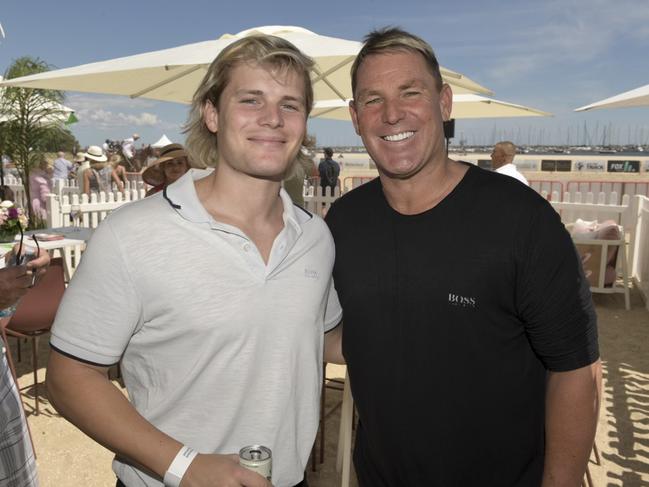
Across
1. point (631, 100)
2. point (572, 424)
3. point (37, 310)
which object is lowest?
point (37, 310)

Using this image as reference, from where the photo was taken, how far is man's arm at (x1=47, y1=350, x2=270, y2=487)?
1333mm

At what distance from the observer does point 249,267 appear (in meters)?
1.53

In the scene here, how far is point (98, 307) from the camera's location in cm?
139

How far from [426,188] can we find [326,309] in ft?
1.92

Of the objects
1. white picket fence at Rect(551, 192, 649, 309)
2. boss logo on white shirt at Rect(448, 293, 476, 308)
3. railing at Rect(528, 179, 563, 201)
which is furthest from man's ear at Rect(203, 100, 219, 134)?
white picket fence at Rect(551, 192, 649, 309)

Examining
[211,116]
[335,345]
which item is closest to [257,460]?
[335,345]

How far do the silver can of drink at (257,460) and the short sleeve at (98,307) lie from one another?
47 centimetres

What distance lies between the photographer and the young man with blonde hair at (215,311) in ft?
4.56

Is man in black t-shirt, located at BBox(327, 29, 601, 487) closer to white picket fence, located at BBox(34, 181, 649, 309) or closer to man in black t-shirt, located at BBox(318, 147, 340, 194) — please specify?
white picket fence, located at BBox(34, 181, 649, 309)

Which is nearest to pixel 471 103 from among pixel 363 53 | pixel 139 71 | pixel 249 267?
pixel 139 71

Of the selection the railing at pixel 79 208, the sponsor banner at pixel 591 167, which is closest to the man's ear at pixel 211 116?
the railing at pixel 79 208

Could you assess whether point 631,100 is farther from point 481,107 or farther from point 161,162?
point 161,162

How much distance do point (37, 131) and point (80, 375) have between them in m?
12.2

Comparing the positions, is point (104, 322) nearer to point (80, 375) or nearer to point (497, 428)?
point (80, 375)
